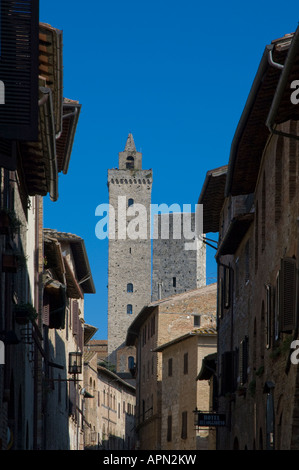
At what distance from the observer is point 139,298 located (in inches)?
4220

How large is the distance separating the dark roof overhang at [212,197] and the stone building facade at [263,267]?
11 centimetres

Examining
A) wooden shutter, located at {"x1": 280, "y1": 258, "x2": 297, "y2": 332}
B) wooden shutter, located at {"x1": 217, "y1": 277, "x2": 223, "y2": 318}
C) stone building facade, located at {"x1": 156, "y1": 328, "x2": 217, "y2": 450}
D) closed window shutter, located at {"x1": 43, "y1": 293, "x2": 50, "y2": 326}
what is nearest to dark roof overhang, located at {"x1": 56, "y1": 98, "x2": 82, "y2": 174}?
wooden shutter, located at {"x1": 280, "y1": 258, "x2": 297, "y2": 332}

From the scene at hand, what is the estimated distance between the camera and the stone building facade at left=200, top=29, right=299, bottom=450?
16.3 metres

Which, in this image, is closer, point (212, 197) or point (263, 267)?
point (263, 267)

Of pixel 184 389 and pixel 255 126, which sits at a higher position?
pixel 255 126

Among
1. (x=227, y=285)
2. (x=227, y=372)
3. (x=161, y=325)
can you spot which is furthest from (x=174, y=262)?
(x=227, y=372)

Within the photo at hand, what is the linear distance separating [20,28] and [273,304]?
357 inches

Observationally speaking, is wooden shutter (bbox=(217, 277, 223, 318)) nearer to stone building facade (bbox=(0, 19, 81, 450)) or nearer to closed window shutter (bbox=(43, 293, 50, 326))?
closed window shutter (bbox=(43, 293, 50, 326))

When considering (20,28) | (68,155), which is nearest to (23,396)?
(68,155)

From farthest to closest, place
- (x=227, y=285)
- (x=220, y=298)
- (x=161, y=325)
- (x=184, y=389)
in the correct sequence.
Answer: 1. (x=161, y=325)
2. (x=184, y=389)
3. (x=220, y=298)
4. (x=227, y=285)

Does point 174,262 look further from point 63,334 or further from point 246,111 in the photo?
point 246,111

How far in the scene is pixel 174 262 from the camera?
108m

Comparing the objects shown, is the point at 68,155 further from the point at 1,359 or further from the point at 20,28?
the point at 20,28

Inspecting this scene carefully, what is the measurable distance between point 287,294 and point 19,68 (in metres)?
6.34
